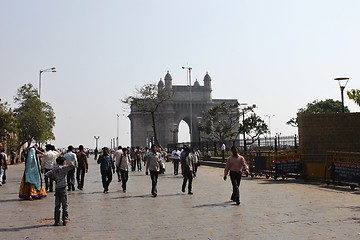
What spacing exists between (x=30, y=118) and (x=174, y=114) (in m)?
61.7

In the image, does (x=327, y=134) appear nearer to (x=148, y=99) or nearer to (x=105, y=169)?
(x=105, y=169)

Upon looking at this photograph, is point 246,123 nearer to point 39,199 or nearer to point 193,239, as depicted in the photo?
point 39,199

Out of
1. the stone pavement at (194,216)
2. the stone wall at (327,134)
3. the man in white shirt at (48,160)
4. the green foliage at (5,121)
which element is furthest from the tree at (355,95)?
the green foliage at (5,121)

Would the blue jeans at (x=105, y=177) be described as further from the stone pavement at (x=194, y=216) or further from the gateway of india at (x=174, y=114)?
the gateway of india at (x=174, y=114)

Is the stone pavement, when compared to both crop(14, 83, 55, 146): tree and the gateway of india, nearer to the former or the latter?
crop(14, 83, 55, 146): tree

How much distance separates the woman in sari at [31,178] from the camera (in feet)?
49.6

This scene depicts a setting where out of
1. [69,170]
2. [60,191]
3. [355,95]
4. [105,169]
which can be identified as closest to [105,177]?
[105,169]

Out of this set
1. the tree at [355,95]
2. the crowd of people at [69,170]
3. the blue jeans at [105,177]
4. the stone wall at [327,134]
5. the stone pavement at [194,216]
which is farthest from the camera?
the tree at [355,95]

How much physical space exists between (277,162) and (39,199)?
1055cm

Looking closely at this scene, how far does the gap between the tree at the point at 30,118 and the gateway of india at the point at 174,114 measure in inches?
1797

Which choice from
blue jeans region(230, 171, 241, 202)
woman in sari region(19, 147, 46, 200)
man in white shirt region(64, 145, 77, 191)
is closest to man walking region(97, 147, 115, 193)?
man in white shirt region(64, 145, 77, 191)

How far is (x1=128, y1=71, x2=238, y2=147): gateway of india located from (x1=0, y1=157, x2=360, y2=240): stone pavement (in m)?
89.2

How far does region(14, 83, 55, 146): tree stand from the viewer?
56531 millimetres

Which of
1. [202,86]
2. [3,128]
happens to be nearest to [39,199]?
[3,128]
